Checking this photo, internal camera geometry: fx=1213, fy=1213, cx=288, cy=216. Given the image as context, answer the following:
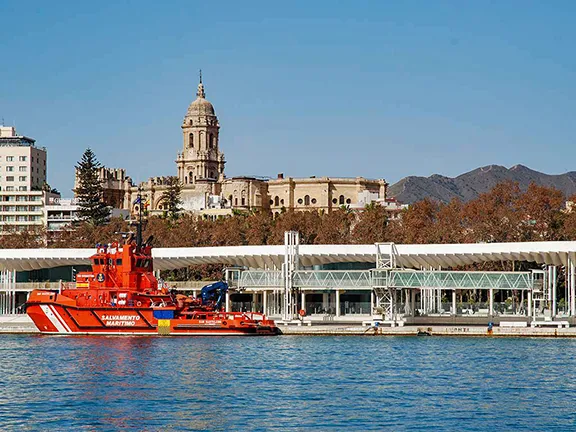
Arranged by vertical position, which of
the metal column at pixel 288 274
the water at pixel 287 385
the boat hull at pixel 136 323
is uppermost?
the metal column at pixel 288 274

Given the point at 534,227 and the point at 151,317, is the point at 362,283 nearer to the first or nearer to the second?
the point at 151,317

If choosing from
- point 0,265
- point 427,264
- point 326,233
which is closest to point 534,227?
point 326,233

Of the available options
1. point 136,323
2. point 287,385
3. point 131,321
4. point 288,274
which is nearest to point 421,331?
point 288,274

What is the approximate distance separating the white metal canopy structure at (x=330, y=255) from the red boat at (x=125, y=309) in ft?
41.8

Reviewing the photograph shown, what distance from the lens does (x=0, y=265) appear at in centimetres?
10669

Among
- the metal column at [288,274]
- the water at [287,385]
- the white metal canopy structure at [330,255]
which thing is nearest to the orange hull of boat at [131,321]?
the water at [287,385]

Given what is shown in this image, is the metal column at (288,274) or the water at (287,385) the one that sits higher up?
the metal column at (288,274)

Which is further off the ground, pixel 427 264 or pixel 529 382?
pixel 427 264

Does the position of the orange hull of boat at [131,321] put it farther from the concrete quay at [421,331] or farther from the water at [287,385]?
the water at [287,385]

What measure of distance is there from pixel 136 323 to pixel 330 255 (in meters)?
20.3

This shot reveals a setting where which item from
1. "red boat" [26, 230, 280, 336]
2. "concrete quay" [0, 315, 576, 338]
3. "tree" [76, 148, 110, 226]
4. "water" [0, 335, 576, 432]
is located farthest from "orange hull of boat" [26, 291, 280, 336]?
"tree" [76, 148, 110, 226]

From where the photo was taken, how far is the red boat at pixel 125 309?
277 ft

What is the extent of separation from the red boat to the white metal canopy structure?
12732 mm

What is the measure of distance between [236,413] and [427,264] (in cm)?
5369
